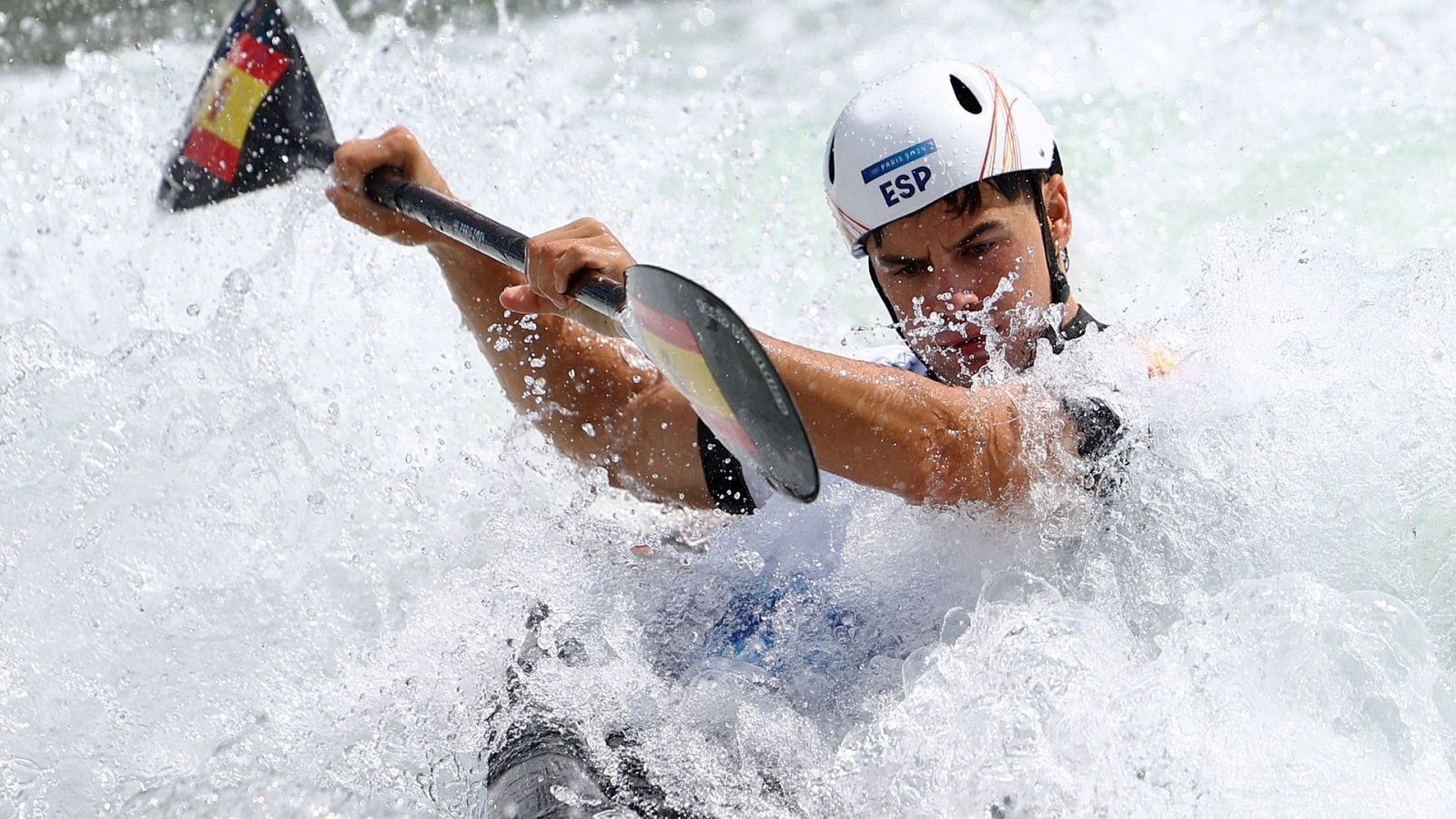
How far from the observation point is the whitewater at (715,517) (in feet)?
6.87

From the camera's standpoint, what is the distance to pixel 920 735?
82.5 inches

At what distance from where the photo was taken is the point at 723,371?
1898mm

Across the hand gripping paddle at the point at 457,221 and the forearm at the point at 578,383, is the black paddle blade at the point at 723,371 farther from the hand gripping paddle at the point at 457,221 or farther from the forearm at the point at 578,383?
the forearm at the point at 578,383

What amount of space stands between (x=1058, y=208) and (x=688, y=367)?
106cm

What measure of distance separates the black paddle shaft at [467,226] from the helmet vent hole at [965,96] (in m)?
0.86

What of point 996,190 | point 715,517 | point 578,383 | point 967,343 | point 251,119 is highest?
point 251,119

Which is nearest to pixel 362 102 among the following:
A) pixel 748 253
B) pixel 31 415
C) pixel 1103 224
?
pixel 748 253

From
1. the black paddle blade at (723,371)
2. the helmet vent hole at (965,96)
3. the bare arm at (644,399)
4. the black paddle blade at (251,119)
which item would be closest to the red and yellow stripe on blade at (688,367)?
the black paddle blade at (723,371)

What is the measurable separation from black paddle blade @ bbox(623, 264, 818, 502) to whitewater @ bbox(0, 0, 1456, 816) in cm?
51

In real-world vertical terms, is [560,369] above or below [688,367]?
below

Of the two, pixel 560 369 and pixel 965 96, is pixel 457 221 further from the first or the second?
pixel 965 96

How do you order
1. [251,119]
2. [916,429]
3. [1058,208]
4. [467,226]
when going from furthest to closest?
[251,119], [1058,208], [467,226], [916,429]

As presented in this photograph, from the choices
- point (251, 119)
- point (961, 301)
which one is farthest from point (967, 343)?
point (251, 119)

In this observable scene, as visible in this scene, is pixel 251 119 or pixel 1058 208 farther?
pixel 251 119
